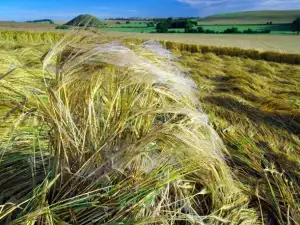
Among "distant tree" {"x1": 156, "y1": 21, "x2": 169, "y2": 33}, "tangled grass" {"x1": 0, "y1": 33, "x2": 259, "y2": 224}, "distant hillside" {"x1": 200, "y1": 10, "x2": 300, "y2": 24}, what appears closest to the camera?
"tangled grass" {"x1": 0, "y1": 33, "x2": 259, "y2": 224}

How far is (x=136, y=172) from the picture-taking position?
124 cm

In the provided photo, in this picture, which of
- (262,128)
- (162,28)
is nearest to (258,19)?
(162,28)

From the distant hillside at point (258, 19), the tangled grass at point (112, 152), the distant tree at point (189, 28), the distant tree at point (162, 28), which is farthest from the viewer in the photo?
the distant hillside at point (258, 19)

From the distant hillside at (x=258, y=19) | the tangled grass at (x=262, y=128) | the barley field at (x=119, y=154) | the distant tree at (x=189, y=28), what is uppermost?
the barley field at (x=119, y=154)

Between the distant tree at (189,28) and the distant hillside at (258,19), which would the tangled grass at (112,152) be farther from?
the distant hillside at (258,19)

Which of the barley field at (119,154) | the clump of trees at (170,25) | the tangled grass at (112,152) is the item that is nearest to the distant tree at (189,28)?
the clump of trees at (170,25)

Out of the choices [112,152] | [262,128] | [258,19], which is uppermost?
[112,152]

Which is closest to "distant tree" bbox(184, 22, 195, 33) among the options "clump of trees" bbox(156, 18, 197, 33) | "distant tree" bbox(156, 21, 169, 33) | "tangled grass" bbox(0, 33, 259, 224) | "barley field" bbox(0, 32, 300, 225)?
"clump of trees" bbox(156, 18, 197, 33)

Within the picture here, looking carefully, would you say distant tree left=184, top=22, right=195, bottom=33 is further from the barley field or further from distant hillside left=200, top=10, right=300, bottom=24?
the barley field

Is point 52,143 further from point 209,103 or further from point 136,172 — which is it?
point 209,103

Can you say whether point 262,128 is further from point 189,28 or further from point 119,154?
point 189,28

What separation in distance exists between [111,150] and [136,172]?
0.46 feet

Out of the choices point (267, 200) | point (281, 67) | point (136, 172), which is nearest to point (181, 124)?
point (136, 172)

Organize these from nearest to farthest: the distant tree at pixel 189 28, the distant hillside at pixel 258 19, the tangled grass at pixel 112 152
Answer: the tangled grass at pixel 112 152 < the distant tree at pixel 189 28 < the distant hillside at pixel 258 19
